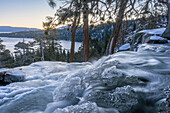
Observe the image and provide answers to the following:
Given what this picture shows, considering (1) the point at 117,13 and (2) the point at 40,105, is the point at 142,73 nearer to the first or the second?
(2) the point at 40,105

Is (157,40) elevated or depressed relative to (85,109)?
elevated

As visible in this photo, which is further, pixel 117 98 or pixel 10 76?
pixel 10 76

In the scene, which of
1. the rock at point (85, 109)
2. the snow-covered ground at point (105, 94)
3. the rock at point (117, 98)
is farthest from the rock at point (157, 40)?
the rock at point (85, 109)

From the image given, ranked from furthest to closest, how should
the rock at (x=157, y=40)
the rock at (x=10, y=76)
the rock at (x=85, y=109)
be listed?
the rock at (x=157, y=40) < the rock at (x=10, y=76) < the rock at (x=85, y=109)

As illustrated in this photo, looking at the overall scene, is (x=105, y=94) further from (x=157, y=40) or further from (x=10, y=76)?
(x=157, y=40)

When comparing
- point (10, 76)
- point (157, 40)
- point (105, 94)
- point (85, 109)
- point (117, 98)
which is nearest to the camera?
point (85, 109)

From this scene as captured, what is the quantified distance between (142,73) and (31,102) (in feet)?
7.13

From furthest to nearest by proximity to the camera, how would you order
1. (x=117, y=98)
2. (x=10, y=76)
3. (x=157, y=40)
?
1. (x=157, y=40)
2. (x=10, y=76)
3. (x=117, y=98)

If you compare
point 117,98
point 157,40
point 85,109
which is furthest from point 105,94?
point 157,40

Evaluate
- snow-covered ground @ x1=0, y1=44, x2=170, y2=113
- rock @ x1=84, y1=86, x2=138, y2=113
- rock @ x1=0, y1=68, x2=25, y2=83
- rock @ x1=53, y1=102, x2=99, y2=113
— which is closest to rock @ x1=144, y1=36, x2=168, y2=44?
snow-covered ground @ x1=0, y1=44, x2=170, y2=113

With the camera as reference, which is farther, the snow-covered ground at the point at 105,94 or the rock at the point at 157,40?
the rock at the point at 157,40

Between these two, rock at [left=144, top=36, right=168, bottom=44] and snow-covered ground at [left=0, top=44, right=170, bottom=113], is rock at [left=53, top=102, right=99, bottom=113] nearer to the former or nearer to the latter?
snow-covered ground at [left=0, top=44, right=170, bottom=113]

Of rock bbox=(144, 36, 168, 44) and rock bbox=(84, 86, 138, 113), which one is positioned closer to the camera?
rock bbox=(84, 86, 138, 113)

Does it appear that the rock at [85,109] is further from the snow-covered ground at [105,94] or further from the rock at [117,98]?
the rock at [117,98]
